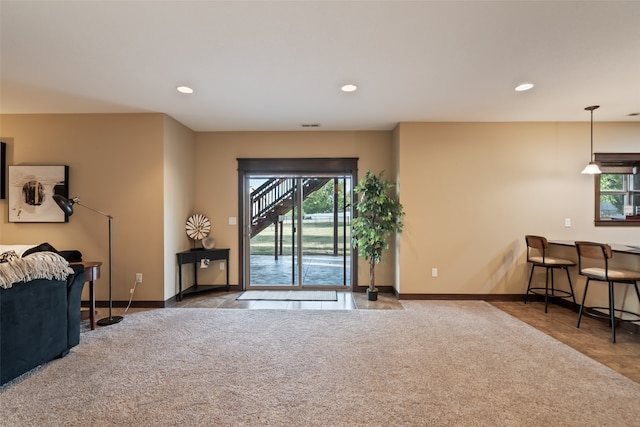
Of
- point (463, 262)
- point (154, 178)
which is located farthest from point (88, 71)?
point (463, 262)

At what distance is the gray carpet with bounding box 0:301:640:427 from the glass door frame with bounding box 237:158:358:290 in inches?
64.5

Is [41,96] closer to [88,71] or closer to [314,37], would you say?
[88,71]

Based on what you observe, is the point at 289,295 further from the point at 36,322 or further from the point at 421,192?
the point at 36,322

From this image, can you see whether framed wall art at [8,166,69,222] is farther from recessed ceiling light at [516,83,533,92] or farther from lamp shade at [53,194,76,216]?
recessed ceiling light at [516,83,533,92]

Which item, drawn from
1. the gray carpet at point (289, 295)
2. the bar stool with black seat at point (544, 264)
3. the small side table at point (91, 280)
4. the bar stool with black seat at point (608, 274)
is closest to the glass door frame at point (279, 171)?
the gray carpet at point (289, 295)

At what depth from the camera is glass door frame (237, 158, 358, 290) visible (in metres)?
4.98

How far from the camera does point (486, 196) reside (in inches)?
176

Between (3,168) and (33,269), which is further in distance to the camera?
(3,168)

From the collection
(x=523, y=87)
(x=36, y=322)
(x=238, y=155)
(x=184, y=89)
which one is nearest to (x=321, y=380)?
(x=36, y=322)

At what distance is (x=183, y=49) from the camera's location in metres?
2.46

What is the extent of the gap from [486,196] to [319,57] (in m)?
3.29

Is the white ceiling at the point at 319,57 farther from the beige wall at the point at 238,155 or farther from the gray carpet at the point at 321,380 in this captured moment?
the gray carpet at the point at 321,380

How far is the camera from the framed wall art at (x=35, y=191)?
4086mm

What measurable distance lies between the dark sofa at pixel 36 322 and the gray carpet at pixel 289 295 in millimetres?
2131
